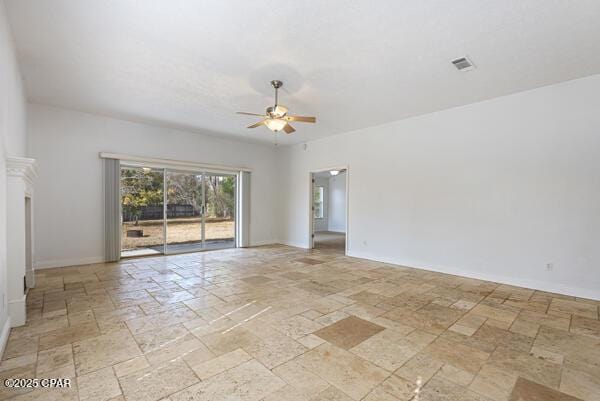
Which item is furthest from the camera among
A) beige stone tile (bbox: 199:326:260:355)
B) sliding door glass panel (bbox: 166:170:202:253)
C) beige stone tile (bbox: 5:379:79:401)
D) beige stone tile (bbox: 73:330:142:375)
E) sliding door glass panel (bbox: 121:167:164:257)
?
sliding door glass panel (bbox: 166:170:202:253)

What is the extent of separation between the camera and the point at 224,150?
23.9 feet

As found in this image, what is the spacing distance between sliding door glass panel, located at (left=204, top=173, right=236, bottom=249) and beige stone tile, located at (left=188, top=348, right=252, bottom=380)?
5.22m

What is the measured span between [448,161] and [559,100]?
1.63m

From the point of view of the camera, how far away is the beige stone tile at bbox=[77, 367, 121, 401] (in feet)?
5.79

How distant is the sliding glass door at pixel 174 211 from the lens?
20.1ft

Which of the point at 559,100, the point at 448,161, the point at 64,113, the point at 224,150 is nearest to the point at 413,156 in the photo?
the point at 448,161

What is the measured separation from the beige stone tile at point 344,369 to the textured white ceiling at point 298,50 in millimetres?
2982

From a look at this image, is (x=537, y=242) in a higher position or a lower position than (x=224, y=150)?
lower

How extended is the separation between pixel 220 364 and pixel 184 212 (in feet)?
17.0

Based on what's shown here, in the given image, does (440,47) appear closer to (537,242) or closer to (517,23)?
(517,23)

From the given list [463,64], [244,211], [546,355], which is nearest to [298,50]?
[463,64]

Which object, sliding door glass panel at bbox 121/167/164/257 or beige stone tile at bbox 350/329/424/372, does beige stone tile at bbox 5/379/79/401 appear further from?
sliding door glass panel at bbox 121/167/164/257

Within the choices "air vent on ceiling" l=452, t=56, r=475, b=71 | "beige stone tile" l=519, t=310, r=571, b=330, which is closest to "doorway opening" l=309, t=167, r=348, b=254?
"air vent on ceiling" l=452, t=56, r=475, b=71

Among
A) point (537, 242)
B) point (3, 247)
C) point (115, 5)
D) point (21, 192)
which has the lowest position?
point (537, 242)
